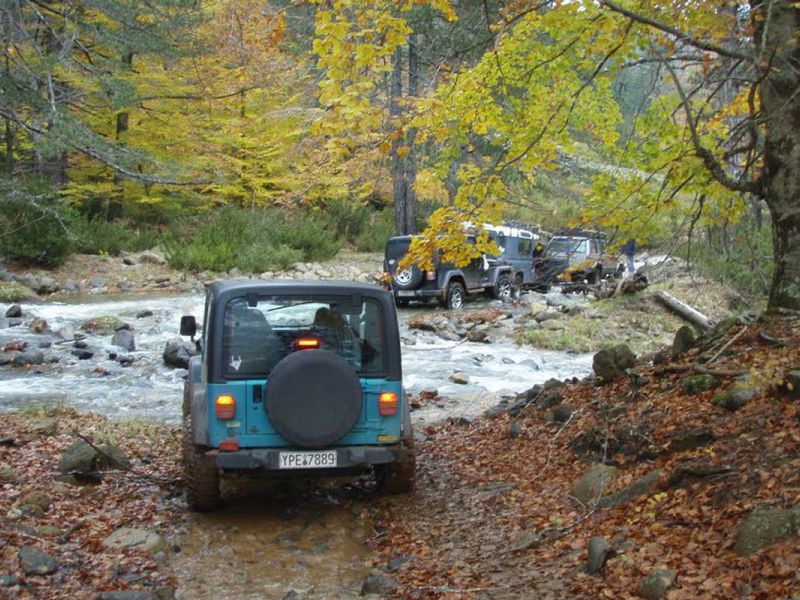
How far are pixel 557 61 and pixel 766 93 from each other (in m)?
1.99

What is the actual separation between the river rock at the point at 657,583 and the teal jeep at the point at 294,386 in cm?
271

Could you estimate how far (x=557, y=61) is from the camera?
834 cm

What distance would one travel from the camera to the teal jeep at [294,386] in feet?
20.9

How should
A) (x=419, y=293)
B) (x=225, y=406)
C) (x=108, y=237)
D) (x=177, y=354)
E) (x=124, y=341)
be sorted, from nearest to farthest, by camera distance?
(x=225, y=406) → (x=177, y=354) → (x=124, y=341) → (x=419, y=293) → (x=108, y=237)

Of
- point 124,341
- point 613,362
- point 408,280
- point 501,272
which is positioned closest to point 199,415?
point 613,362

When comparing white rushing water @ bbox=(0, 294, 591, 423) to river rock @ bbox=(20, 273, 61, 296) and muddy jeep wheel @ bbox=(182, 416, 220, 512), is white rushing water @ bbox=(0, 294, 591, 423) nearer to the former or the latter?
river rock @ bbox=(20, 273, 61, 296)

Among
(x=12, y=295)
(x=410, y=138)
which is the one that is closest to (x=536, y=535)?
(x=410, y=138)

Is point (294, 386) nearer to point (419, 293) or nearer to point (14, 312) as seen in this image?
point (14, 312)

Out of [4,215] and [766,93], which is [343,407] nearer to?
[766,93]

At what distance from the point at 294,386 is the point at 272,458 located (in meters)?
0.62

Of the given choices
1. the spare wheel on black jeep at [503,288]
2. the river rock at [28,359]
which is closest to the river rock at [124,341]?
the river rock at [28,359]

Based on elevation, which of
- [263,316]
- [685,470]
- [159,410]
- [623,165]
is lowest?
[159,410]

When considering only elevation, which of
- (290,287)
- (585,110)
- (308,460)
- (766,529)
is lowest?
(308,460)

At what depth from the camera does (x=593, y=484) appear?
246 inches
